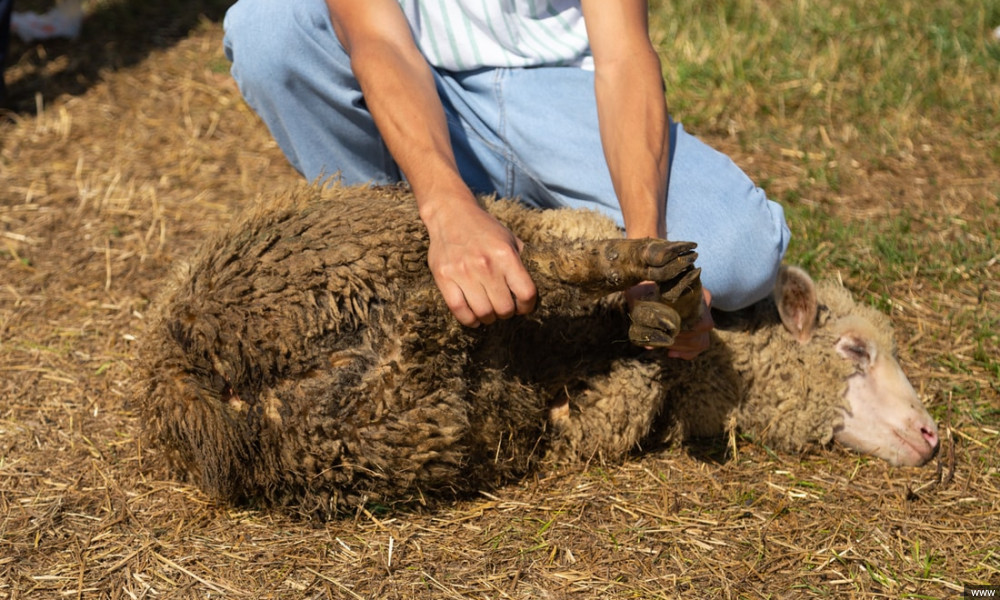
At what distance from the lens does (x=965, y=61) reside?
514cm

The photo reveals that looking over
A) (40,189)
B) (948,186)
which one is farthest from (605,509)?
(40,189)

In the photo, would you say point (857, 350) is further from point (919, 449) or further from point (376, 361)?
point (376, 361)

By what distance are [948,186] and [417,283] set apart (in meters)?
3.14

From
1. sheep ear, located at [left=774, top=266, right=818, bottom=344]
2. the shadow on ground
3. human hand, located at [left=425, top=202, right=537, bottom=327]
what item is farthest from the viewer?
the shadow on ground

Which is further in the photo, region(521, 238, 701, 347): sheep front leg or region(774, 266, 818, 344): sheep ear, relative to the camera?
region(774, 266, 818, 344): sheep ear

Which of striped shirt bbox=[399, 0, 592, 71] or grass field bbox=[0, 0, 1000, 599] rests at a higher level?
striped shirt bbox=[399, 0, 592, 71]

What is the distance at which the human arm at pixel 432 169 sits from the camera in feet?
7.22

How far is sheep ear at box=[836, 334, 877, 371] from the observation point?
3123 millimetres

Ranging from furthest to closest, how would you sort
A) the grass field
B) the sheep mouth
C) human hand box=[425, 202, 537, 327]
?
1. the sheep mouth
2. the grass field
3. human hand box=[425, 202, 537, 327]

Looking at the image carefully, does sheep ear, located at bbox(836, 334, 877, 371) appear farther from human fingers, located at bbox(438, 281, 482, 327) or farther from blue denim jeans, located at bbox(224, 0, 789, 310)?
human fingers, located at bbox(438, 281, 482, 327)

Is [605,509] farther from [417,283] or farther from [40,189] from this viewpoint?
[40,189]

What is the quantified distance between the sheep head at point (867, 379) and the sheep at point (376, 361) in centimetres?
59

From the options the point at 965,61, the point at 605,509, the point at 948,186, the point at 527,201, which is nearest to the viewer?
the point at 605,509

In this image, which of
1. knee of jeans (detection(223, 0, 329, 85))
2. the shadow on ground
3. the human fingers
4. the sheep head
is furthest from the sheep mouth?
the shadow on ground
